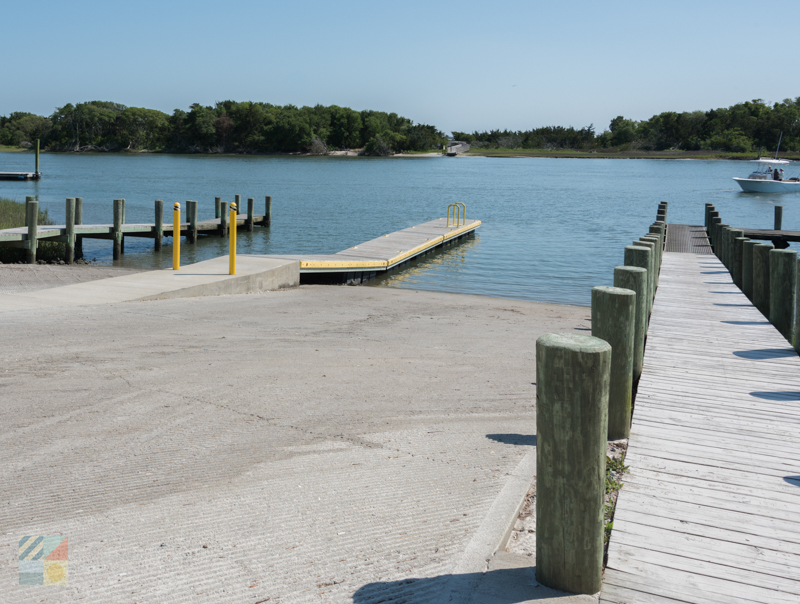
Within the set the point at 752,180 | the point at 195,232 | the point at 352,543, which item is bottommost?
the point at 352,543

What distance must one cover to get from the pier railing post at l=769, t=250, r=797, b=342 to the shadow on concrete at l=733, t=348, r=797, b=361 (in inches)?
63.3

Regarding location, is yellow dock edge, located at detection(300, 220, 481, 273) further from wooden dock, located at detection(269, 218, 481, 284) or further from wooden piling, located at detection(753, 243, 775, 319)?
wooden piling, located at detection(753, 243, 775, 319)

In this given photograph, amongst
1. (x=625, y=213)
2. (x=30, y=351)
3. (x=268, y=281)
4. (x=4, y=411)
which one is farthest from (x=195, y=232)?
(x=625, y=213)

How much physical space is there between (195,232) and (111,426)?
879 inches

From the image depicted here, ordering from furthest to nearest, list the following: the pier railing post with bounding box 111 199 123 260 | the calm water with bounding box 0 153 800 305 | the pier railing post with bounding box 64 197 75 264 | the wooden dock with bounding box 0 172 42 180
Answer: the wooden dock with bounding box 0 172 42 180 → the calm water with bounding box 0 153 800 305 → the pier railing post with bounding box 111 199 123 260 → the pier railing post with bounding box 64 197 75 264

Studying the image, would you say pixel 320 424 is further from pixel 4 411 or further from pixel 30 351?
pixel 30 351

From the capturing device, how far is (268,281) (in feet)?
46.3

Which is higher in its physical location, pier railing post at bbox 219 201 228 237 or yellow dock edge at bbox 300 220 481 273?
pier railing post at bbox 219 201 228 237

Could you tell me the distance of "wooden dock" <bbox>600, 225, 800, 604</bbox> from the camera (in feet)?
10.4

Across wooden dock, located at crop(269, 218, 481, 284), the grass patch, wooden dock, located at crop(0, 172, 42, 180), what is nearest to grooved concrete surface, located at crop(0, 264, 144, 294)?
the grass patch

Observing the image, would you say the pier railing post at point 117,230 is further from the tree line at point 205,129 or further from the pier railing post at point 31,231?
the tree line at point 205,129

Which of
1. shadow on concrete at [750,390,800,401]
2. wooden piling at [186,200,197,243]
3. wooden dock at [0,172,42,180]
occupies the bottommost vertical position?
shadow on concrete at [750,390,800,401]

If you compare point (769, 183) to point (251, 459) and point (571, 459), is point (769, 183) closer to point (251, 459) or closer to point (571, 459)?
point (251, 459)

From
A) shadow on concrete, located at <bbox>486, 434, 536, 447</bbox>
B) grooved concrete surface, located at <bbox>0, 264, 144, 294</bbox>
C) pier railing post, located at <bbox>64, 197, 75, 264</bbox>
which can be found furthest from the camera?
pier railing post, located at <bbox>64, 197, 75, 264</bbox>
